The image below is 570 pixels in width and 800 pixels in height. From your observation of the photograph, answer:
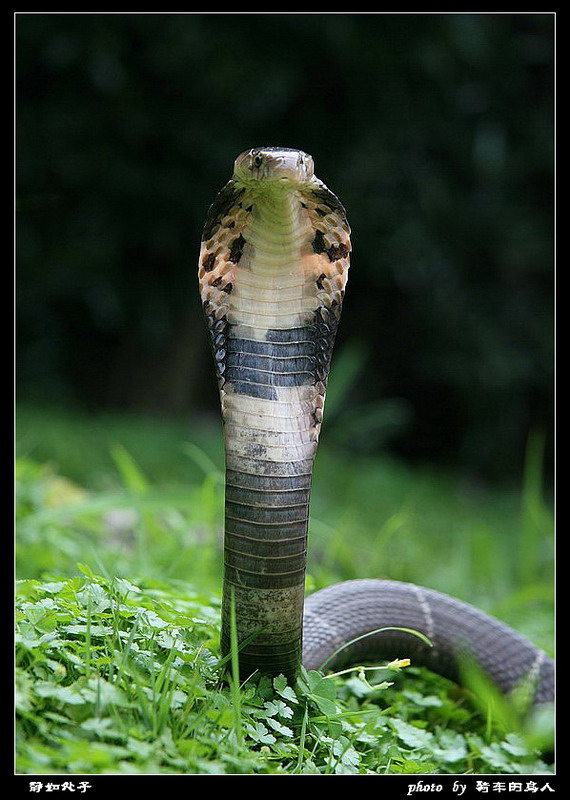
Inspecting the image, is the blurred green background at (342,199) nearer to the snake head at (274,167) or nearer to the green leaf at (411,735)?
the green leaf at (411,735)

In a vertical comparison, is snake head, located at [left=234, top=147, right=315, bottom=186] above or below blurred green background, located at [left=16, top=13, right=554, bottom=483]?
below

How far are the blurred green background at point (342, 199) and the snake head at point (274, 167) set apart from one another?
13.0 ft

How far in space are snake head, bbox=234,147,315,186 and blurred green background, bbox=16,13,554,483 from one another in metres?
3.96

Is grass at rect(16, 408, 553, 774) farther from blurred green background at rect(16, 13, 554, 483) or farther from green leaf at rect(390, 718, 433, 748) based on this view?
blurred green background at rect(16, 13, 554, 483)

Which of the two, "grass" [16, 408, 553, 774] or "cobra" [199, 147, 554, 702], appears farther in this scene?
"cobra" [199, 147, 554, 702]

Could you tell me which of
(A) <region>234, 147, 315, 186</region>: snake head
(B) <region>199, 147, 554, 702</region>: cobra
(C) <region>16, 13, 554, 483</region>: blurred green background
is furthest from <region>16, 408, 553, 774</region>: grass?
(C) <region>16, 13, 554, 483</region>: blurred green background

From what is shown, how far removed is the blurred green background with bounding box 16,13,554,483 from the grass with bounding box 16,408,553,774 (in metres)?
1.83

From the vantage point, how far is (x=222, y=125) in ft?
21.9

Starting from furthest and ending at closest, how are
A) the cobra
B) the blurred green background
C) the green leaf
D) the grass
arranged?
the blurred green background → the green leaf → the cobra → the grass

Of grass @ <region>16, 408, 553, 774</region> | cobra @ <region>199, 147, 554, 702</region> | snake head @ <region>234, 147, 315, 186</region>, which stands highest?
snake head @ <region>234, 147, 315, 186</region>

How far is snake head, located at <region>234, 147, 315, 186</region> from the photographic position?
6.66ft

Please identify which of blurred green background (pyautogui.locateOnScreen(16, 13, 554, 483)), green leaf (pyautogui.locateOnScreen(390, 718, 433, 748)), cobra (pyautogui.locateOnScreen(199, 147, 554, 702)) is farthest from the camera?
blurred green background (pyautogui.locateOnScreen(16, 13, 554, 483))

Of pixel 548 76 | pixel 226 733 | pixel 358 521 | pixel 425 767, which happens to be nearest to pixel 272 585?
pixel 226 733

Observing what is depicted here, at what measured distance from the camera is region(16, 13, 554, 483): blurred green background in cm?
649
